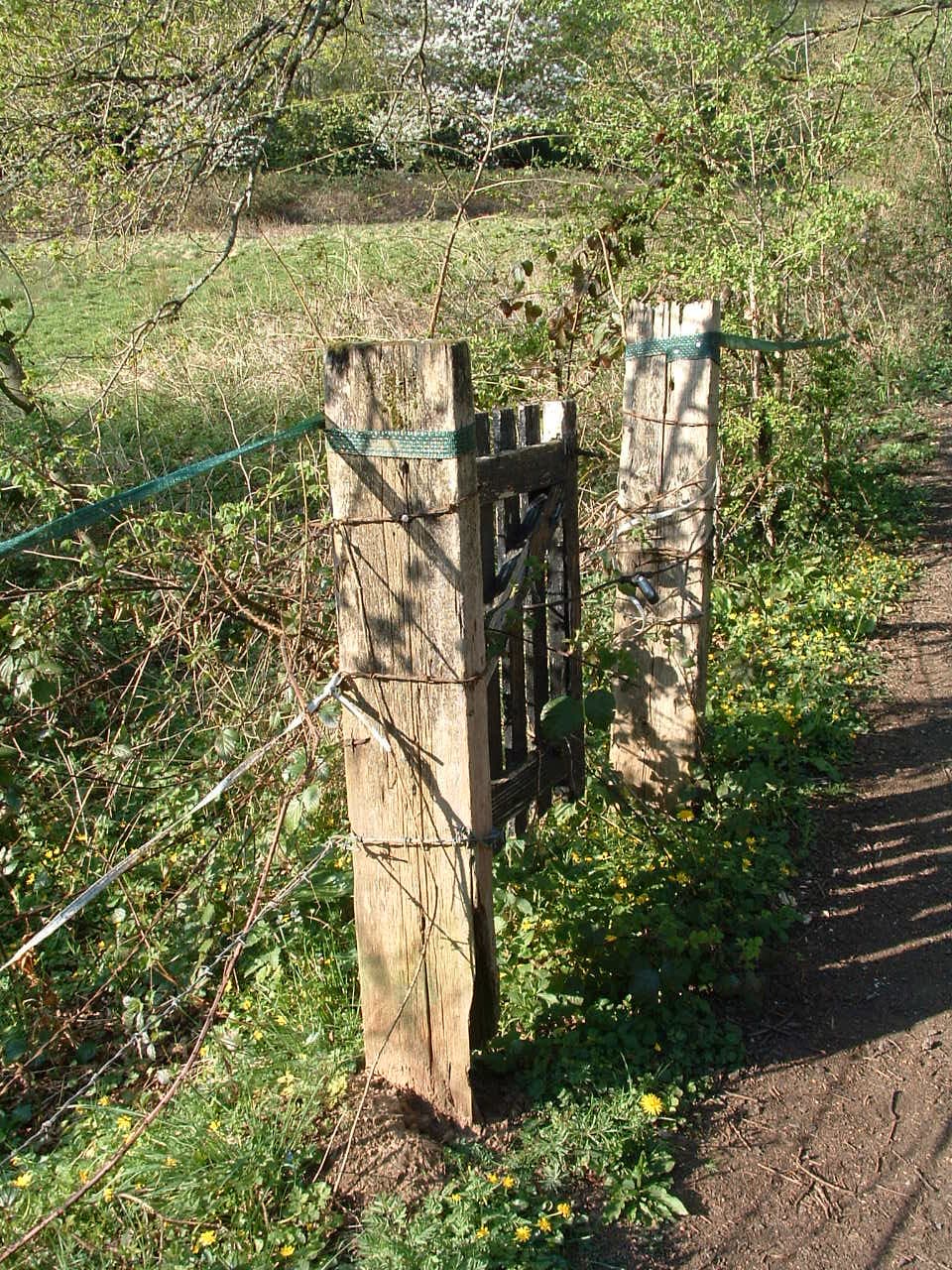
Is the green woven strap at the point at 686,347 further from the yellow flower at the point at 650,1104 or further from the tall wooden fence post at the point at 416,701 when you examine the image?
the yellow flower at the point at 650,1104

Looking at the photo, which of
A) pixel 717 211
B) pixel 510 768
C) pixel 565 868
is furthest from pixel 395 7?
pixel 565 868

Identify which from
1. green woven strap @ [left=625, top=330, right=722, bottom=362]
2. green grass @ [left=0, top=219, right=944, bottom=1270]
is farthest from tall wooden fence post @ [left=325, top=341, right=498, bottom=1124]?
green woven strap @ [left=625, top=330, right=722, bottom=362]

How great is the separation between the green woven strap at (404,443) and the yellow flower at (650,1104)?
1.69 m

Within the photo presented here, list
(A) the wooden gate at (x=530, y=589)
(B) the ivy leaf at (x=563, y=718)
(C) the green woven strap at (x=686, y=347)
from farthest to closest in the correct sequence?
1. (C) the green woven strap at (x=686, y=347)
2. (A) the wooden gate at (x=530, y=589)
3. (B) the ivy leaf at (x=563, y=718)

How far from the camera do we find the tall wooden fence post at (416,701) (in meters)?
2.35

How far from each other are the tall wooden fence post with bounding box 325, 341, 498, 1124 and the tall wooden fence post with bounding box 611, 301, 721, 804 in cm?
143

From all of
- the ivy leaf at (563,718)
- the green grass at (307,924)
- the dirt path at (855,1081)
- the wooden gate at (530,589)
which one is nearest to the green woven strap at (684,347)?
the wooden gate at (530,589)

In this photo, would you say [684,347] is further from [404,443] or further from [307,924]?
[307,924]

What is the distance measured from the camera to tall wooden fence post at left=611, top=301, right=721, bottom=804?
3.94 meters

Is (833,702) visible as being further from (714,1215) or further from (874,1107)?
(714,1215)

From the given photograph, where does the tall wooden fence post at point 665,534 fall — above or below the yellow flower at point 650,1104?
above

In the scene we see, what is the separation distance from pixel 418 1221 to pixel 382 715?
1110 mm

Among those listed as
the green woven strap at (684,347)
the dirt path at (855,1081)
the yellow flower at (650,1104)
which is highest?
the green woven strap at (684,347)

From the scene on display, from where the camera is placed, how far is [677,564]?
4.06m
